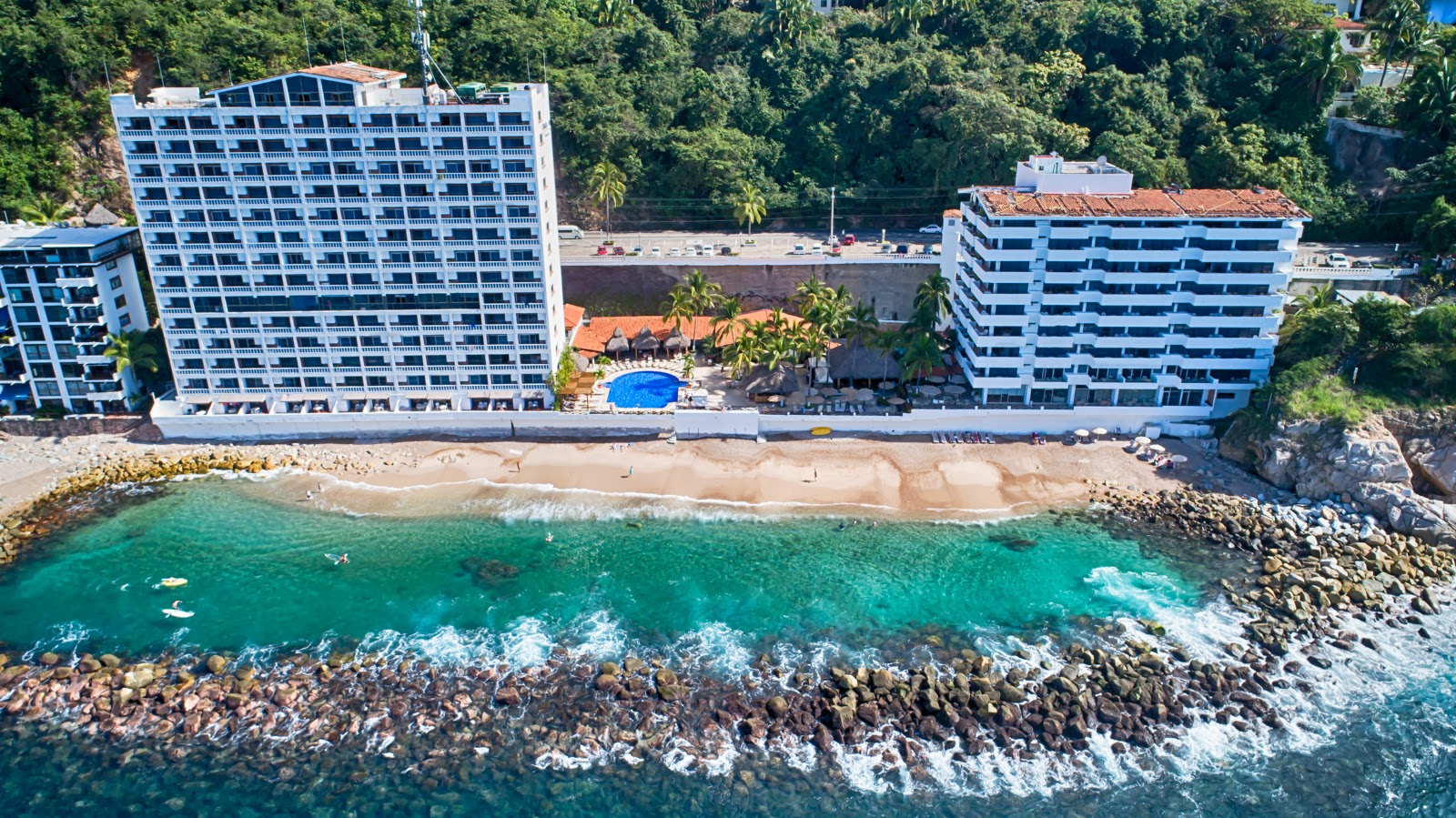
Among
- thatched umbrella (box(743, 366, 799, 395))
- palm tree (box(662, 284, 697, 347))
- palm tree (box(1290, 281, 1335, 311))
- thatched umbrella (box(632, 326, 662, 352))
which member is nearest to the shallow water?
thatched umbrella (box(743, 366, 799, 395))

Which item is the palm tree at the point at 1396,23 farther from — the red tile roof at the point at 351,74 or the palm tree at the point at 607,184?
the red tile roof at the point at 351,74

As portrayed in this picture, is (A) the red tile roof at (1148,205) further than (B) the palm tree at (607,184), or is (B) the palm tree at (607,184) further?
(B) the palm tree at (607,184)

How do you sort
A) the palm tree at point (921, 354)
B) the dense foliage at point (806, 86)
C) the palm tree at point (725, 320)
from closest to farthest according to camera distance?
the palm tree at point (921, 354)
the palm tree at point (725, 320)
the dense foliage at point (806, 86)

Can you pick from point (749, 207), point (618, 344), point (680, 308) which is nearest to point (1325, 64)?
point (749, 207)

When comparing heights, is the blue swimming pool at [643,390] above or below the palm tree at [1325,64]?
→ below

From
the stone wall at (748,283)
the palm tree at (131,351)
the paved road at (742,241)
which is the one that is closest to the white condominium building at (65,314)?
the palm tree at (131,351)

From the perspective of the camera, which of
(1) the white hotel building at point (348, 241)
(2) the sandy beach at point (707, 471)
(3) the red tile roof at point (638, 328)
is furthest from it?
(3) the red tile roof at point (638, 328)

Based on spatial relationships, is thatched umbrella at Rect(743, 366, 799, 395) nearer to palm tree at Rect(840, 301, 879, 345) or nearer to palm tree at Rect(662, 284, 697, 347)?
palm tree at Rect(840, 301, 879, 345)
